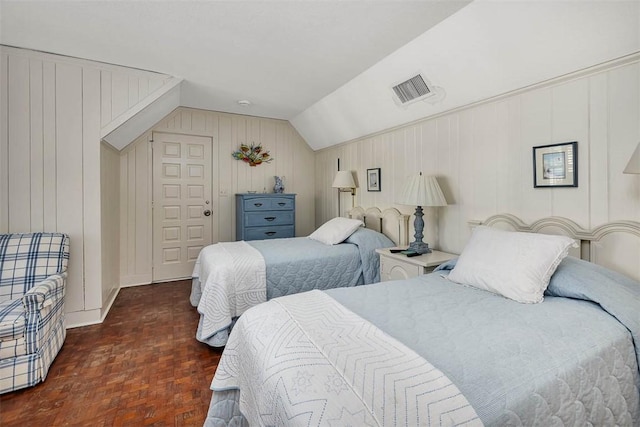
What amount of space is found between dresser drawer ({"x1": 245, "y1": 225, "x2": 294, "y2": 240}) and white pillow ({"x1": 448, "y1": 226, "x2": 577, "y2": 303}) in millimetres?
2979

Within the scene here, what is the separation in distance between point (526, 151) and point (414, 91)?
3.63ft

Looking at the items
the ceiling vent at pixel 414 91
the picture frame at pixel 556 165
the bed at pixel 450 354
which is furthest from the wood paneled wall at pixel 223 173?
the picture frame at pixel 556 165

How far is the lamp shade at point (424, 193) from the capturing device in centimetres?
255

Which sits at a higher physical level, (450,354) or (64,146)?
(64,146)

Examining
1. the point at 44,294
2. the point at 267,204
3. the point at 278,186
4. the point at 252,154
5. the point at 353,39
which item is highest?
the point at 353,39

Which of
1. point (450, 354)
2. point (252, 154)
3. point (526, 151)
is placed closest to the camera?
point (450, 354)

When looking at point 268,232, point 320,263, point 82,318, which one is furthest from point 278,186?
point 82,318

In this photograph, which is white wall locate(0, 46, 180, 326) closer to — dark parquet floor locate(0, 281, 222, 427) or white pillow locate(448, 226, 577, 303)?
dark parquet floor locate(0, 281, 222, 427)

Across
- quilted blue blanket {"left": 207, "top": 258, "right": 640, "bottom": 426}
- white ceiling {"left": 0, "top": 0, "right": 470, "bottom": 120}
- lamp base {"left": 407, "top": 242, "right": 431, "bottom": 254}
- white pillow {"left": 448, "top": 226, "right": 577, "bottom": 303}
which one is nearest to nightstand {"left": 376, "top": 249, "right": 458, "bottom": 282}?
lamp base {"left": 407, "top": 242, "right": 431, "bottom": 254}

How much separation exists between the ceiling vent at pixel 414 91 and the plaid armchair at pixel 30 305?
323 cm

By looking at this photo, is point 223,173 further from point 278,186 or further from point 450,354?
point 450,354

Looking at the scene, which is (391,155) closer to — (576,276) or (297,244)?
(297,244)

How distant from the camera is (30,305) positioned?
1.91 m

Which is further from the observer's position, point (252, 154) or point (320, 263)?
point (252, 154)
